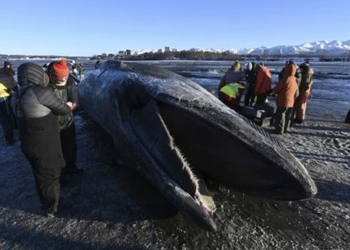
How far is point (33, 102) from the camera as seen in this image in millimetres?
3568

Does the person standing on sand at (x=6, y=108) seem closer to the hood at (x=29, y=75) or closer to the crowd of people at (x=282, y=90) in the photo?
the hood at (x=29, y=75)

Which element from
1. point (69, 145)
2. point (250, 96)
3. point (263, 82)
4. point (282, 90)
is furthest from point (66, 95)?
point (250, 96)

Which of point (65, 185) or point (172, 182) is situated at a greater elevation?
point (172, 182)

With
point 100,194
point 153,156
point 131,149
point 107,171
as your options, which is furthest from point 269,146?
point 107,171

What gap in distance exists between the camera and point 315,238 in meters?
3.44

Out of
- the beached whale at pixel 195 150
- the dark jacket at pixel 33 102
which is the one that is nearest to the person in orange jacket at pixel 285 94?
the beached whale at pixel 195 150

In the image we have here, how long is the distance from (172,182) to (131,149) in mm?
868

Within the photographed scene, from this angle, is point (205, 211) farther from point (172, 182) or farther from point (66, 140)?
point (66, 140)

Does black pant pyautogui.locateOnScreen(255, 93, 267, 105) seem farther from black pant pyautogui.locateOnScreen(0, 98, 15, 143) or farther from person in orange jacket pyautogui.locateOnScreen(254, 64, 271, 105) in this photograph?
black pant pyautogui.locateOnScreen(0, 98, 15, 143)

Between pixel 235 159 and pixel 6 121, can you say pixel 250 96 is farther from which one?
pixel 235 159

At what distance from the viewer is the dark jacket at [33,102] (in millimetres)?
3570

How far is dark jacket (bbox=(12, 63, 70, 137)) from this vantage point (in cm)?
357

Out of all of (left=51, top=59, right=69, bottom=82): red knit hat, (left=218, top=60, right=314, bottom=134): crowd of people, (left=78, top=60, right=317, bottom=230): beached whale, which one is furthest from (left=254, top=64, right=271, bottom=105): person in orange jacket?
(left=51, top=59, right=69, bottom=82): red knit hat

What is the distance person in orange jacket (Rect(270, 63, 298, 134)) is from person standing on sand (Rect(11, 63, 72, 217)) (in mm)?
5030
